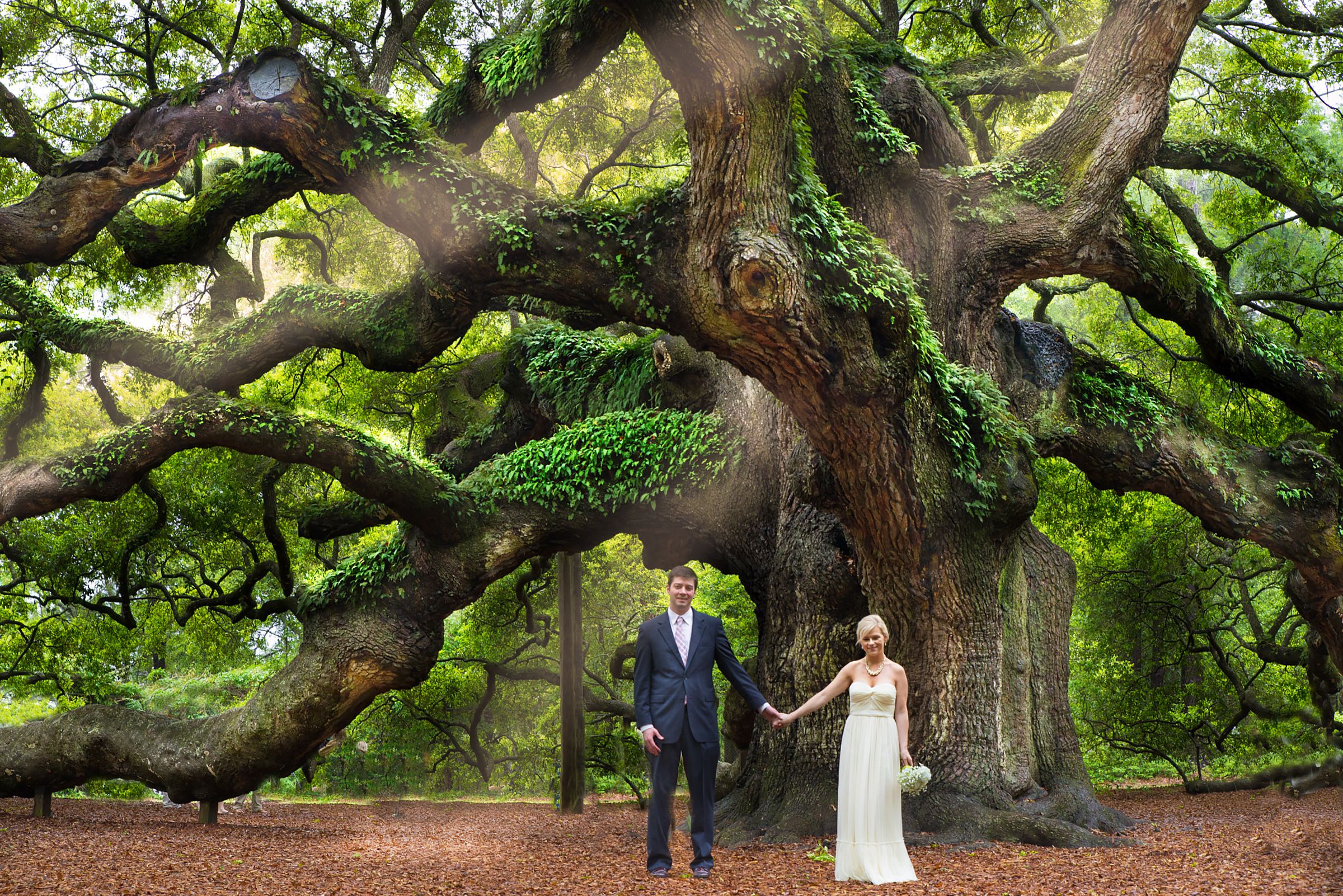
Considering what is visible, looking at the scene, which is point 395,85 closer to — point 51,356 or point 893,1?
point 51,356

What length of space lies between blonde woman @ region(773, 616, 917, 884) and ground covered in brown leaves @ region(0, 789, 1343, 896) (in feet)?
0.73

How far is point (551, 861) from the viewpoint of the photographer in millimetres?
6590

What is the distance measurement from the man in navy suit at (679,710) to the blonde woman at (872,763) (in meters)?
0.49

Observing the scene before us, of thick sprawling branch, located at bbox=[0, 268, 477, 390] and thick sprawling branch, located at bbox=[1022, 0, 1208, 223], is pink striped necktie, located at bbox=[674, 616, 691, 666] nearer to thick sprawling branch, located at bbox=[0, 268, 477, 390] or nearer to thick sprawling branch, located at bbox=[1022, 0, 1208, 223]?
thick sprawling branch, located at bbox=[0, 268, 477, 390]

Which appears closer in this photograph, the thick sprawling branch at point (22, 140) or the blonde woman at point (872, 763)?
the blonde woman at point (872, 763)

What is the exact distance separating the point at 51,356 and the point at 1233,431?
15.8 meters

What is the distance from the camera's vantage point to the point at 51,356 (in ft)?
41.6

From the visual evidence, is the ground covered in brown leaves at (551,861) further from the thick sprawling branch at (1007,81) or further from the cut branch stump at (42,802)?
the thick sprawling branch at (1007,81)

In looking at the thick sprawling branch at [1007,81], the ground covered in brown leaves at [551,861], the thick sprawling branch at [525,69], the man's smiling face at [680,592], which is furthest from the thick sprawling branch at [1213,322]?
the man's smiling face at [680,592]

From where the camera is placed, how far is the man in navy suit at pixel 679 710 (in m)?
5.31

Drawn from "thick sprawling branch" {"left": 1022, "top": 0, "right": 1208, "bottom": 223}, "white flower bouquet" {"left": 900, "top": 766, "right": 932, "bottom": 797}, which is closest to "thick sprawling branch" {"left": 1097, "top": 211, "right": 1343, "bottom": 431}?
"thick sprawling branch" {"left": 1022, "top": 0, "right": 1208, "bottom": 223}

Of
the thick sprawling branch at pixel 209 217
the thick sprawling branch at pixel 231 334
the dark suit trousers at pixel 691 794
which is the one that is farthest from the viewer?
the thick sprawling branch at pixel 231 334

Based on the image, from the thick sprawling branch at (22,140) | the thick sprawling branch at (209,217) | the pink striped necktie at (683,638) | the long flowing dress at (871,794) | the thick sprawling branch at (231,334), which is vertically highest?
the thick sprawling branch at (22,140)

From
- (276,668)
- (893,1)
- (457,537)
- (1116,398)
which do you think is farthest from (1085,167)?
(276,668)
